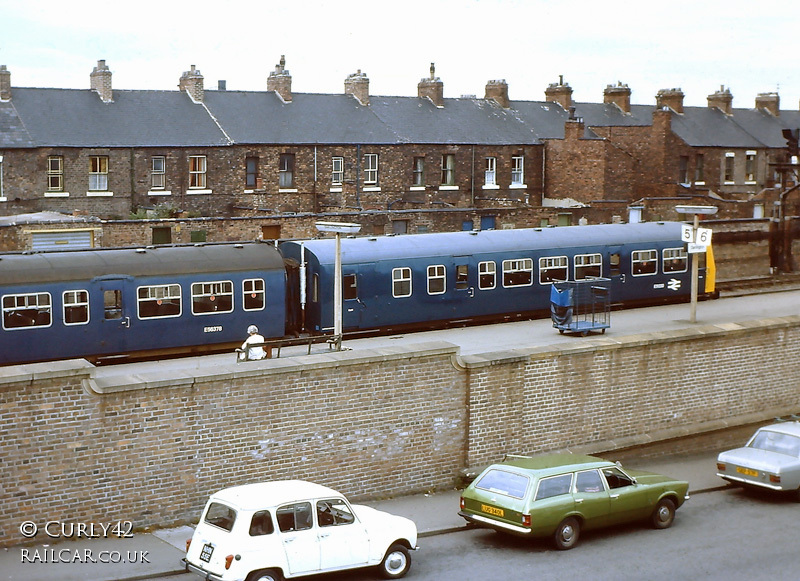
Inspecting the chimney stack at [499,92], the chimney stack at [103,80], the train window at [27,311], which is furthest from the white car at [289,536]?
the chimney stack at [499,92]

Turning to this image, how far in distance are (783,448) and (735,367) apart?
440 cm

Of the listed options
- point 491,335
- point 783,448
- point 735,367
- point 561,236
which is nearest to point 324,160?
point 561,236

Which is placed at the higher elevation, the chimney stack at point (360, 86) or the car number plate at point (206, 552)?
the chimney stack at point (360, 86)

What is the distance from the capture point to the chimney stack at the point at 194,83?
5184 centimetres

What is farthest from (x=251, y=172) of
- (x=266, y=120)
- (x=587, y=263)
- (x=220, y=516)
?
(x=220, y=516)

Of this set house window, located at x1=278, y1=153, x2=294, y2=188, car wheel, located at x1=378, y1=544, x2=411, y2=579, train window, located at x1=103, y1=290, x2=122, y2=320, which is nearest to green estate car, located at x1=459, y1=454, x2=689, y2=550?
car wheel, located at x1=378, y1=544, x2=411, y2=579

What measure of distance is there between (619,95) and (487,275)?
127ft

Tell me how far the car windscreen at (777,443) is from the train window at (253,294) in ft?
47.4

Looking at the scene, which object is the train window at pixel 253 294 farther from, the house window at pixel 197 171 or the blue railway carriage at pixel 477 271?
the house window at pixel 197 171

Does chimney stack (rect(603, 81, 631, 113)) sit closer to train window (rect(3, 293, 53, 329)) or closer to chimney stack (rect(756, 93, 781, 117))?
chimney stack (rect(756, 93, 781, 117))

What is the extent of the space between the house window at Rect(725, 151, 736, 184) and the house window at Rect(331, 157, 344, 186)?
92.4ft

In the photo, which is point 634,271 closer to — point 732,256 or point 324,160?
point 732,256

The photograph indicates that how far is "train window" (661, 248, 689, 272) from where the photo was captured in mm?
40000

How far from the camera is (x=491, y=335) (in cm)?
3319
